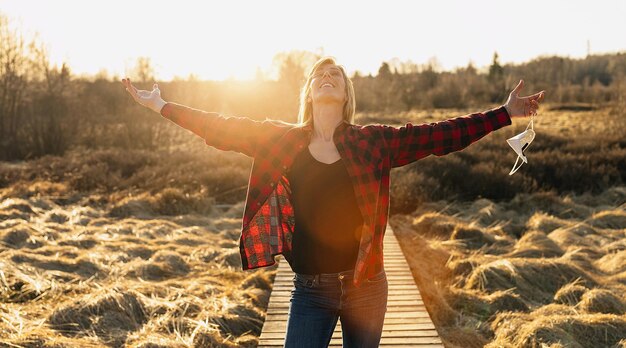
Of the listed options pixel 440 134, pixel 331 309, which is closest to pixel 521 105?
pixel 440 134

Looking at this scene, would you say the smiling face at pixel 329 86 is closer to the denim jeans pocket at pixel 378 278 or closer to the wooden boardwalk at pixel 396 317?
the denim jeans pocket at pixel 378 278

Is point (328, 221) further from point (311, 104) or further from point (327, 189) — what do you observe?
point (311, 104)

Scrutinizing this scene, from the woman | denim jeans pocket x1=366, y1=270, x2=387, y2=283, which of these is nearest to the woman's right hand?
the woman

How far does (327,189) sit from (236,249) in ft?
19.3

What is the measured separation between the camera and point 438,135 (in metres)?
2.81

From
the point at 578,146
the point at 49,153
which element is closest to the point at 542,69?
the point at 578,146

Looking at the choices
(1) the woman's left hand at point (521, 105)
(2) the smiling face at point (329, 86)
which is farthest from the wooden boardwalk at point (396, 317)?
(2) the smiling face at point (329, 86)

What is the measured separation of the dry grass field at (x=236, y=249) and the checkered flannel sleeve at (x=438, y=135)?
2.71 m

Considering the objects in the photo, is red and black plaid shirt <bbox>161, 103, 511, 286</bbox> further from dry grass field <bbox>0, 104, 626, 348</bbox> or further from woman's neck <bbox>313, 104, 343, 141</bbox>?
dry grass field <bbox>0, 104, 626, 348</bbox>

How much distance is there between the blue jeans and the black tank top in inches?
2.3

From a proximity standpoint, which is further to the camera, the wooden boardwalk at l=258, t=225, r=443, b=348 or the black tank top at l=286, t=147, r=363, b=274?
the wooden boardwalk at l=258, t=225, r=443, b=348

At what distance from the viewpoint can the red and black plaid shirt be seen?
273 cm

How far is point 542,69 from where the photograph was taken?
187ft

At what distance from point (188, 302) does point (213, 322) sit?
21.1 inches
